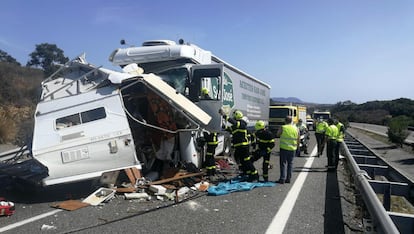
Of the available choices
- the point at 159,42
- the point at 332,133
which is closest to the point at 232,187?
the point at 332,133

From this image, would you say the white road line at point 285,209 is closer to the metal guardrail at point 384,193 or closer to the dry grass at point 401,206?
the metal guardrail at point 384,193

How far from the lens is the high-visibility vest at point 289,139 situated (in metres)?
8.74

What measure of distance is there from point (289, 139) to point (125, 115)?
375 centimetres

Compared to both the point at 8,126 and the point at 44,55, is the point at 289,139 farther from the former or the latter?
the point at 44,55

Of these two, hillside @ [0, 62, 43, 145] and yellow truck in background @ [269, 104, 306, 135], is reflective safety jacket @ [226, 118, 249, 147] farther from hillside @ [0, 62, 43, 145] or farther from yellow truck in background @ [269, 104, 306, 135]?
yellow truck in background @ [269, 104, 306, 135]

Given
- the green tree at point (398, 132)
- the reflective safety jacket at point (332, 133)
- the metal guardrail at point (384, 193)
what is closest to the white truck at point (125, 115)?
the reflective safety jacket at point (332, 133)

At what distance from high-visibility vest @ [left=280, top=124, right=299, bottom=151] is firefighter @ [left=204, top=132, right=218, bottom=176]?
5.13ft

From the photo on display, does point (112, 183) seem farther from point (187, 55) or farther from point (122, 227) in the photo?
point (187, 55)

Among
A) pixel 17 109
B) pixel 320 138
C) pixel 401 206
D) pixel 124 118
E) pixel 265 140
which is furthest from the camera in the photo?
pixel 17 109

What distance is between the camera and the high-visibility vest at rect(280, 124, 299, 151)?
28.7 feet

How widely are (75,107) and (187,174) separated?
273cm

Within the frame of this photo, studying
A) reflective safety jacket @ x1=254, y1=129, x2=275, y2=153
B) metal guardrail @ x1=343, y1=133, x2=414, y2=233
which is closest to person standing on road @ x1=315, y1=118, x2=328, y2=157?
metal guardrail @ x1=343, y1=133, x2=414, y2=233

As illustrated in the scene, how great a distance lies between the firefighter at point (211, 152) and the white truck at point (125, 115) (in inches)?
9.7

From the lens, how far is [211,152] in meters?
8.97
